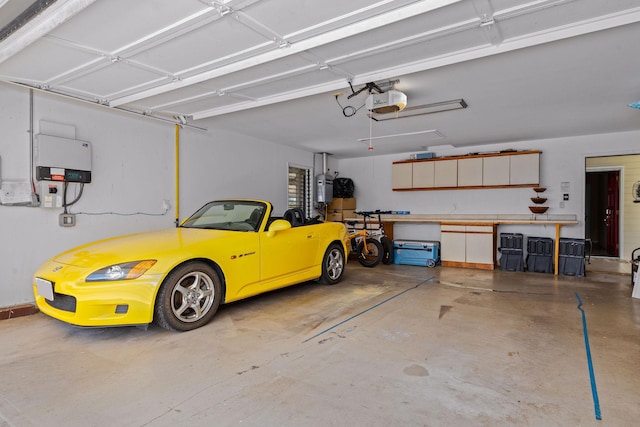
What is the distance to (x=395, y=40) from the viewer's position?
2674mm

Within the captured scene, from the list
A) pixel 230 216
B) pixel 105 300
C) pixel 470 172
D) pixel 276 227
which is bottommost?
pixel 105 300

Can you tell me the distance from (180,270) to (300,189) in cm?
513

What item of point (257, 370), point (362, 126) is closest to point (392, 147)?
point (362, 126)

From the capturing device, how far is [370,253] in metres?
6.84

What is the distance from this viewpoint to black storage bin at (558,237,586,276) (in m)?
5.91

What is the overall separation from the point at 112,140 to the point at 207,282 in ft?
8.22

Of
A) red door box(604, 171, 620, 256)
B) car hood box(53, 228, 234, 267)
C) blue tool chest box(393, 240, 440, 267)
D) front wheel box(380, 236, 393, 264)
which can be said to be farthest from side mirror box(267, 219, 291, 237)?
red door box(604, 171, 620, 256)

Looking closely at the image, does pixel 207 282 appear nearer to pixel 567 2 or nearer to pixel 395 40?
pixel 395 40

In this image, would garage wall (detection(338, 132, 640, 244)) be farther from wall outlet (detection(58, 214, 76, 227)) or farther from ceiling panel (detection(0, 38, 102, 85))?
ceiling panel (detection(0, 38, 102, 85))

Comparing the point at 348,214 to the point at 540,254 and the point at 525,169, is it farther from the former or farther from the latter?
the point at 540,254

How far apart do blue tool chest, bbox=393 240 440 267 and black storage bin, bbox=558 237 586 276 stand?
205cm

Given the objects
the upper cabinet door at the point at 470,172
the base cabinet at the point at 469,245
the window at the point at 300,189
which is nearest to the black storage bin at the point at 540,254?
the base cabinet at the point at 469,245

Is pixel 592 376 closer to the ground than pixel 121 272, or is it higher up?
closer to the ground

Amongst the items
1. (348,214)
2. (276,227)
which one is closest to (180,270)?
(276,227)
